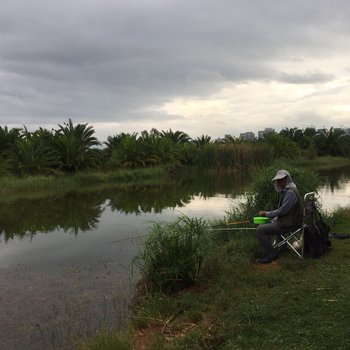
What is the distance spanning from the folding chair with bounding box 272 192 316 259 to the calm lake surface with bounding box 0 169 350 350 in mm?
2208

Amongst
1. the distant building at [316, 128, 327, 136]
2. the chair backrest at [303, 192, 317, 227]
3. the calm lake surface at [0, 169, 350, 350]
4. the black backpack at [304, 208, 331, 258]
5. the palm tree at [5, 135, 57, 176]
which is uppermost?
the distant building at [316, 128, 327, 136]

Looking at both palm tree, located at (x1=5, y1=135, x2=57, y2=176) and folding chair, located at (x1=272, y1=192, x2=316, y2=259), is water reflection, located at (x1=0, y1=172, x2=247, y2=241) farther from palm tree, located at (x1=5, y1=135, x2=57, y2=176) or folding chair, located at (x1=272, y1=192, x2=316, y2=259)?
folding chair, located at (x1=272, y1=192, x2=316, y2=259)

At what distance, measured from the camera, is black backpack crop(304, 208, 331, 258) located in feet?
20.6

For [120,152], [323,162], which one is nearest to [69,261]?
[120,152]

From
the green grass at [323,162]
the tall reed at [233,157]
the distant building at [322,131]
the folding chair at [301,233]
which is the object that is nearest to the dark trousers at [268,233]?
the folding chair at [301,233]

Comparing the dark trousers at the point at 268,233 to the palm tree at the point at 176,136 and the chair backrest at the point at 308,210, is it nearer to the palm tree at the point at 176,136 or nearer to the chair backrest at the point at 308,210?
the chair backrest at the point at 308,210

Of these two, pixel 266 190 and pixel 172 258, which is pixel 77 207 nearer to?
pixel 266 190

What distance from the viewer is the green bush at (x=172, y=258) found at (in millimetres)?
5895

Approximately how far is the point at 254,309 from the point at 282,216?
2.17 m

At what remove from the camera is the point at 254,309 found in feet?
15.0

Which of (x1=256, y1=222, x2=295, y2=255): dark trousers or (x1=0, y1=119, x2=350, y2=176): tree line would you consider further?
(x1=0, y1=119, x2=350, y2=176): tree line

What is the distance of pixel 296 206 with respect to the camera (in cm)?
642

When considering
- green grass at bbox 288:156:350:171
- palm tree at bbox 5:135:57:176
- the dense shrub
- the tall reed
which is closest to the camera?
the dense shrub

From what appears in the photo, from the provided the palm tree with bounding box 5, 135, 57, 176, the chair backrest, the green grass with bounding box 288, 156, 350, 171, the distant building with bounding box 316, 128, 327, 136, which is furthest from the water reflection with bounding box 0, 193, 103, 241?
the distant building with bounding box 316, 128, 327, 136
